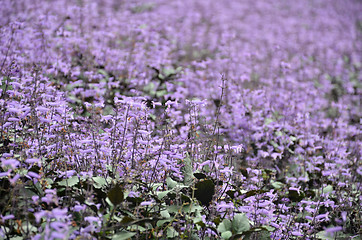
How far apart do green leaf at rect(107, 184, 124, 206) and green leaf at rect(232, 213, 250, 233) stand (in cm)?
118

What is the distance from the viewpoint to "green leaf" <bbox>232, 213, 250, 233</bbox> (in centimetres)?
351

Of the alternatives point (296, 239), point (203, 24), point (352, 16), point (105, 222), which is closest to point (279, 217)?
point (296, 239)

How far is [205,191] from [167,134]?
0.75 meters

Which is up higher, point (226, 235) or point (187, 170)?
point (187, 170)

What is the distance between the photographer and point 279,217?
4.48 metres

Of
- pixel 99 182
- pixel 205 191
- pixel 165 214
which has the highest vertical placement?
pixel 99 182

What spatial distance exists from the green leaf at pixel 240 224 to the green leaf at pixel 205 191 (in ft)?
1.27

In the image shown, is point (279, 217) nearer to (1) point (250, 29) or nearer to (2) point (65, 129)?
(2) point (65, 129)

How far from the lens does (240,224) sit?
11.7 ft

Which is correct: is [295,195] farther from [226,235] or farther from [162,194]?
[162,194]

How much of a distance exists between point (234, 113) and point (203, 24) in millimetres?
10726

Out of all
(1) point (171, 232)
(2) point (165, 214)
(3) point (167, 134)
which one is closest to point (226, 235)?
(1) point (171, 232)

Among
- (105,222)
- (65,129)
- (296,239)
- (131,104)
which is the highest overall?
(131,104)

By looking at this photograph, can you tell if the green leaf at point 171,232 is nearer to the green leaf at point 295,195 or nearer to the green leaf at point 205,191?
the green leaf at point 205,191
